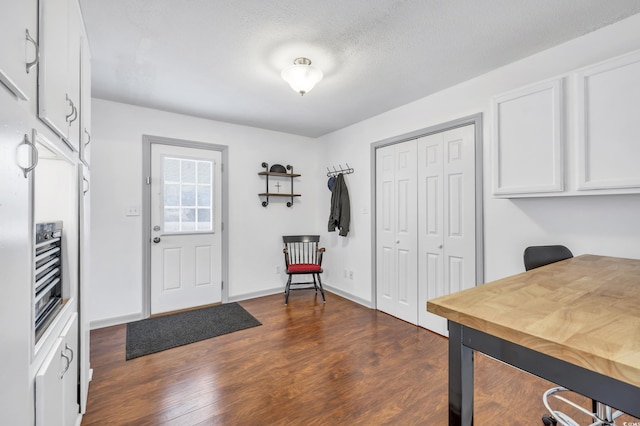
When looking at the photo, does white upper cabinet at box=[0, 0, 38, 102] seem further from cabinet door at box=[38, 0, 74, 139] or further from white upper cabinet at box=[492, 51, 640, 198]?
white upper cabinet at box=[492, 51, 640, 198]

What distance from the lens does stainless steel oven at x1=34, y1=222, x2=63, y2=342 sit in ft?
3.52

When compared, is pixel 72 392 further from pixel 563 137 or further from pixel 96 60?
pixel 563 137

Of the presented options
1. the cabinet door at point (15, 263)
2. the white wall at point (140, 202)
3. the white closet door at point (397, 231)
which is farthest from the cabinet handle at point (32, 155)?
the white closet door at point (397, 231)

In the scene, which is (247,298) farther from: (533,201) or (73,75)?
(533,201)

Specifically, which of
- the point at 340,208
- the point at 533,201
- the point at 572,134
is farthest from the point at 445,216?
the point at 340,208

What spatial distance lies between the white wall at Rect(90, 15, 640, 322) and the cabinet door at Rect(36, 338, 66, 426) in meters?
2.37

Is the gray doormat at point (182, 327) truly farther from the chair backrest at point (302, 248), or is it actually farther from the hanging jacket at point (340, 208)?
the hanging jacket at point (340, 208)

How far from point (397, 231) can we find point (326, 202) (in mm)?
1458

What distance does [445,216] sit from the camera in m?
2.86

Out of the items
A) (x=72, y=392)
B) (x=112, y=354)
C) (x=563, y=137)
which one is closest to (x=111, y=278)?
(x=112, y=354)

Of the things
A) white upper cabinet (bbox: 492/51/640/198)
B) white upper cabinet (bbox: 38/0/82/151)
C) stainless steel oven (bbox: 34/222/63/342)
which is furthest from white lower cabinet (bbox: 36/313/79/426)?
white upper cabinet (bbox: 492/51/640/198)

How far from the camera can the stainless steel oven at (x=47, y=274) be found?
3.52 ft

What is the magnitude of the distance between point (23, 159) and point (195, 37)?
1.67m

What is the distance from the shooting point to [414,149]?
3.16 metres
